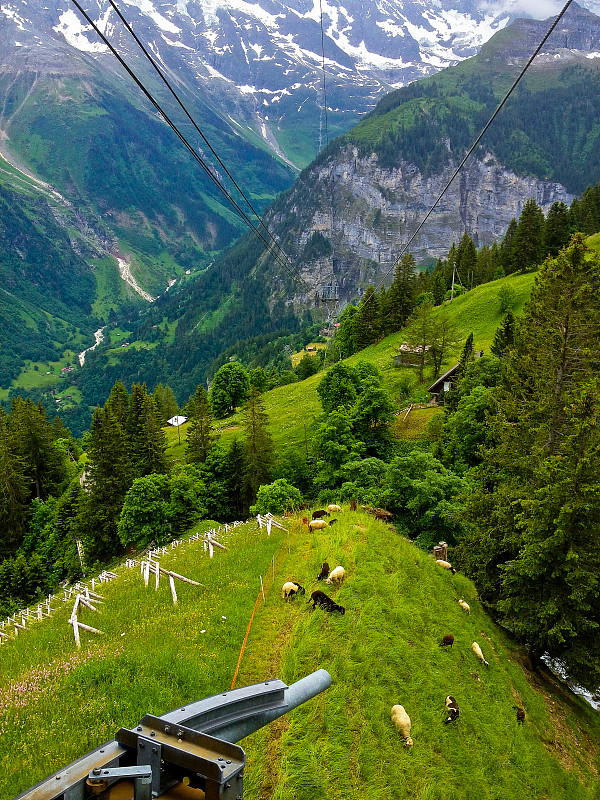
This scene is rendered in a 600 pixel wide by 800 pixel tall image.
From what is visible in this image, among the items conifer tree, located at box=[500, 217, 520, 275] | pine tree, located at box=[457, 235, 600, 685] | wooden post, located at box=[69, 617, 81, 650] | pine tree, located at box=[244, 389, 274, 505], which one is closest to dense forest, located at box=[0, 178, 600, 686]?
pine tree, located at box=[457, 235, 600, 685]

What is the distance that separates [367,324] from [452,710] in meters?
85.1

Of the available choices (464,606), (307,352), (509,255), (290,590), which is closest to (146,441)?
Result: (464,606)

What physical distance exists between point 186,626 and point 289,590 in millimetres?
3107

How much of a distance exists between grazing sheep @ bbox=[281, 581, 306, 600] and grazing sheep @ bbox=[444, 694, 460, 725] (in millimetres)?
4678

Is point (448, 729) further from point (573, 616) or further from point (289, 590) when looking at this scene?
point (573, 616)

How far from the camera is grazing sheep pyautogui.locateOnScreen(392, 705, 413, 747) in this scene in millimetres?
10914

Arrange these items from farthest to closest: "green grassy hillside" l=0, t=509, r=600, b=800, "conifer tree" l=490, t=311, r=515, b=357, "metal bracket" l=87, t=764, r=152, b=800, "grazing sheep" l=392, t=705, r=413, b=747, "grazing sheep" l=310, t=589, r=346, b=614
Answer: "conifer tree" l=490, t=311, r=515, b=357 < "grazing sheep" l=310, t=589, r=346, b=614 < "grazing sheep" l=392, t=705, r=413, b=747 < "green grassy hillside" l=0, t=509, r=600, b=800 < "metal bracket" l=87, t=764, r=152, b=800

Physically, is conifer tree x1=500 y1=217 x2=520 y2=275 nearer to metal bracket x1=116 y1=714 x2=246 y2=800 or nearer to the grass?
the grass

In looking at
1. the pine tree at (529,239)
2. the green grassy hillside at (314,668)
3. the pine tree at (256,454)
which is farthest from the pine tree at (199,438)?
the pine tree at (529,239)

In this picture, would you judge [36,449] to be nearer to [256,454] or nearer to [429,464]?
[256,454]

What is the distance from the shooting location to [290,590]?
1433cm

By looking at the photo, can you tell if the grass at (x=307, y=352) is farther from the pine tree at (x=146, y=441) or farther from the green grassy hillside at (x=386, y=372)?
the pine tree at (x=146, y=441)

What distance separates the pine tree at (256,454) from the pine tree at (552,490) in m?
30.3

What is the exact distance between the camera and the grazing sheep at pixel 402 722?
35.8 feet
